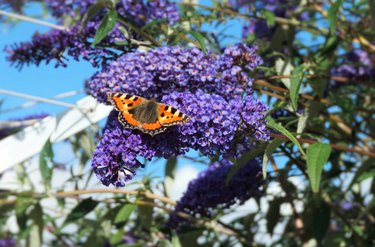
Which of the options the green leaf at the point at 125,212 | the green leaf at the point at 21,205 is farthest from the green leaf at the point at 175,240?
the green leaf at the point at 21,205

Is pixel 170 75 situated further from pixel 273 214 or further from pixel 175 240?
pixel 273 214

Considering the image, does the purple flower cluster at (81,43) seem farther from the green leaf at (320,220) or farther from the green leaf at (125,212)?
the green leaf at (320,220)

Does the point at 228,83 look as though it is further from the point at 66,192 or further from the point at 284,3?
the point at 284,3

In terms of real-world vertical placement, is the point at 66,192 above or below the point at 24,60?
below

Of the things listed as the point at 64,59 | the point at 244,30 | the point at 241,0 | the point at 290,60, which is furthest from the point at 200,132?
the point at 241,0

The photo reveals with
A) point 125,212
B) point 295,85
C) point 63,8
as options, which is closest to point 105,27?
point 295,85

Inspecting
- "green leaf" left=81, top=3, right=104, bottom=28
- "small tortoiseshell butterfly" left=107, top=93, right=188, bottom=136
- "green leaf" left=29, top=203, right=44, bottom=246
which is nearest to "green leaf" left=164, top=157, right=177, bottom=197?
"green leaf" left=29, top=203, right=44, bottom=246
